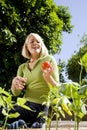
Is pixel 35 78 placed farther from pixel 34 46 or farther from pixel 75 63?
pixel 75 63

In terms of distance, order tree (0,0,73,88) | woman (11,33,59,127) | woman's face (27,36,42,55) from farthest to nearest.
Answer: tree (0,0,73,88), woman's face (27,36,42,55), woman (11,33,59,127)

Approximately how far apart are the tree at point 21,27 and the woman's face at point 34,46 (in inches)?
493

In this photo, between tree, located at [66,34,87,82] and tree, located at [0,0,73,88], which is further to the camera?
tree, located at [66,34,87,82]

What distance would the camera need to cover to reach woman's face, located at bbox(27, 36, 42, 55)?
250 centimetres

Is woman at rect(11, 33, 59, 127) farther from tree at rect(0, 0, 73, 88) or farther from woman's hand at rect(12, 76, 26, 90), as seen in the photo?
tree at rect(0, 0, 73, 88)

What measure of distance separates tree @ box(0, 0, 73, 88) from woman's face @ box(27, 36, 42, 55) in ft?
41.1

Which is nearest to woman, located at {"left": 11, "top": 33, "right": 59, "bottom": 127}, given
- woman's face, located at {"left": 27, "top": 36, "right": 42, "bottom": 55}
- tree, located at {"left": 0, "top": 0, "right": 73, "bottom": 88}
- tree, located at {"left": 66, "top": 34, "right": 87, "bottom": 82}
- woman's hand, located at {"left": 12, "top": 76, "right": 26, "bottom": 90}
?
woman's face, located at {"left": 27, "top": 36, "right": 42, "bottom": 55}

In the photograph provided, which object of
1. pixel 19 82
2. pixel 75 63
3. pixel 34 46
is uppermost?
pixel 75 63

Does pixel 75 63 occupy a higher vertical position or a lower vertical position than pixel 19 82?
higher

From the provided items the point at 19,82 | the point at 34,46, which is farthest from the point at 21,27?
the point at 19,82

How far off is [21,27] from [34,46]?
13675mm

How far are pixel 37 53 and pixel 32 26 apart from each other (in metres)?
14.4

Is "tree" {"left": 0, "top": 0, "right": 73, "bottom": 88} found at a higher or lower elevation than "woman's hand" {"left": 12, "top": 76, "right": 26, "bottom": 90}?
Result: higher

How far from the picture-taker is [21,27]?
52.9ft
